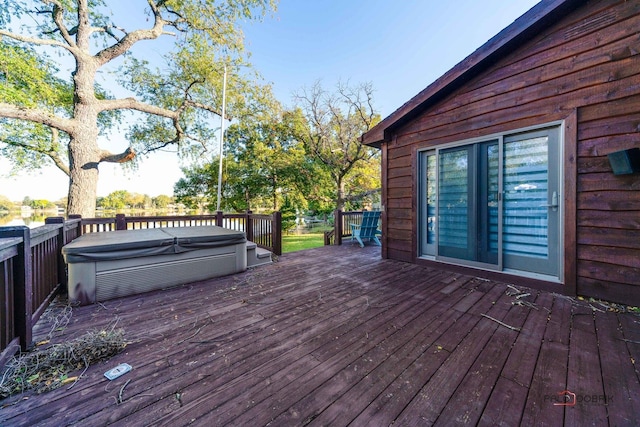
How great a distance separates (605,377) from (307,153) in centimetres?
1206

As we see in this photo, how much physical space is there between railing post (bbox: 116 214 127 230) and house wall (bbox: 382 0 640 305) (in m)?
6.06

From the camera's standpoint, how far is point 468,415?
45.5 inches

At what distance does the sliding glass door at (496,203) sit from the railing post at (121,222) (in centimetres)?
529

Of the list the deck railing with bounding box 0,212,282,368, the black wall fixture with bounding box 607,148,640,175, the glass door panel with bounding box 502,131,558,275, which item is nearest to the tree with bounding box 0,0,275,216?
the deck railing with bounding box 0,212,282,368

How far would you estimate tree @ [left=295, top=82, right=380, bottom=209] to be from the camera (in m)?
10.2

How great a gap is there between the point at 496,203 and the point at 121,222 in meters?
6.07

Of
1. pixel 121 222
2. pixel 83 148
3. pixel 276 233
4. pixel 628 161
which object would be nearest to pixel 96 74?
pixel 83 148

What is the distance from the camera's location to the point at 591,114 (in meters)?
2.64

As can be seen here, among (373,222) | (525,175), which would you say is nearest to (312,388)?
(525,175)

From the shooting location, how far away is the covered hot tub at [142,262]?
8.28 feet

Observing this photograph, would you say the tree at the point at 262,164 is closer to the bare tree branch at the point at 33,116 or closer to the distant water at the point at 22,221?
the bare tree branch at the point at 33,116

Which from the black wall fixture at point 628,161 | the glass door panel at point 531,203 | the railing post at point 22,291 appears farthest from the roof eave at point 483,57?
the railing post at point 22,291

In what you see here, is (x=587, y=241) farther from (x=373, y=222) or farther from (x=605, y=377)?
(x=373, y=222)

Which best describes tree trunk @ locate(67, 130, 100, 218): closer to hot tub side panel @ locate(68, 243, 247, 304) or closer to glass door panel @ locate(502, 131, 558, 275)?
hot tub side panel @ locate(68, 243, 247, 304)
